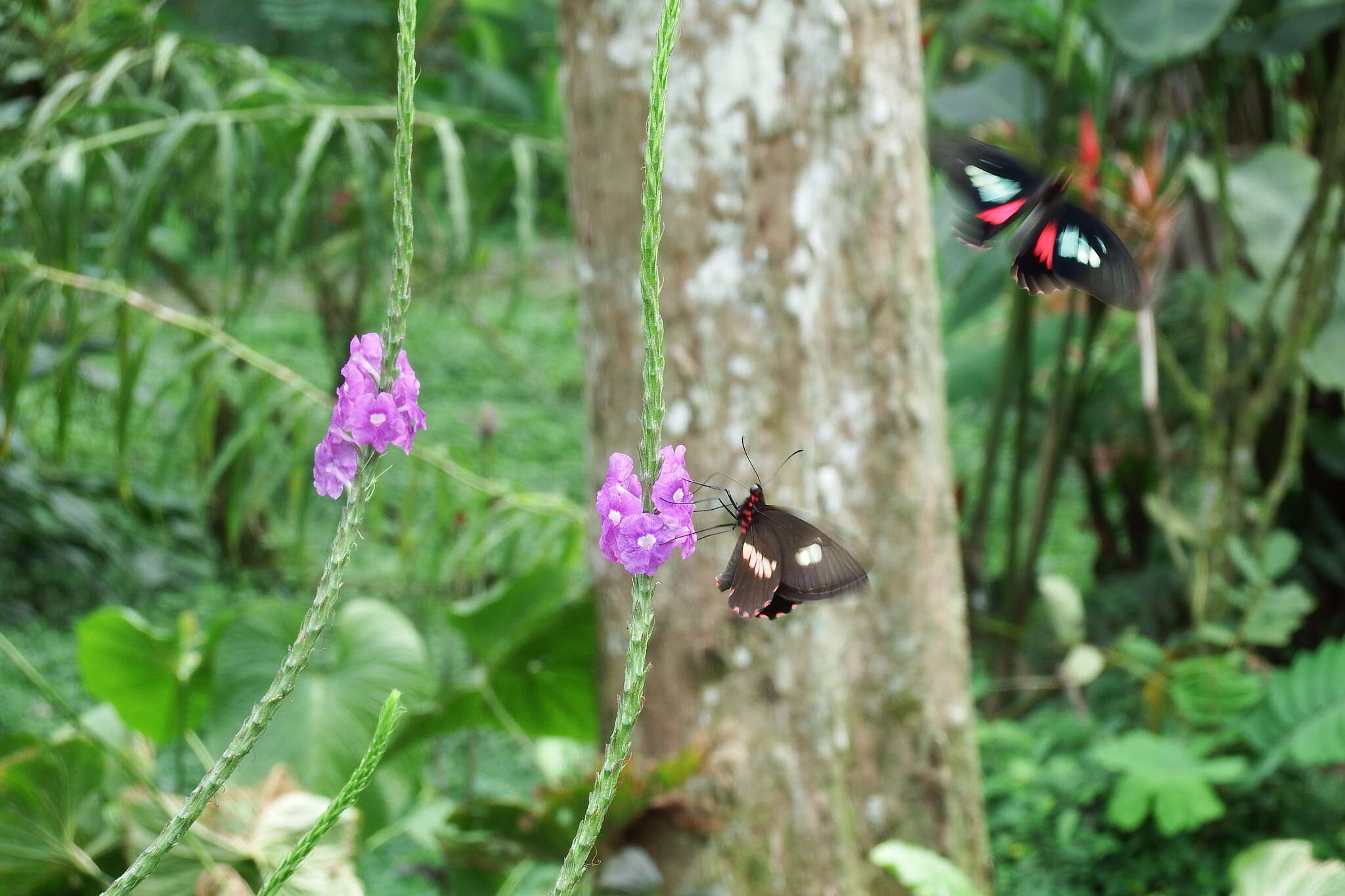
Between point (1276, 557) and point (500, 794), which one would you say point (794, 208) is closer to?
point (1276, 557)

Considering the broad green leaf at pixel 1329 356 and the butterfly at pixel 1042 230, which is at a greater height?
the broad green leaf at pixel 1329 356

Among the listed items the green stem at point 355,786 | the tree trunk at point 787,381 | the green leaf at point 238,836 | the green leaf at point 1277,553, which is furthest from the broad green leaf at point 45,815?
the green leaf at point 1277,553

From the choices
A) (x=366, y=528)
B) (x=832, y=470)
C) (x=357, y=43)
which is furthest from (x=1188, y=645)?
(x=357, y=43)

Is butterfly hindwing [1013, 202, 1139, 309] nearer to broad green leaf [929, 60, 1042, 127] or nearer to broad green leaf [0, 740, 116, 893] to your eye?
broad green leaf [0, 740, 116, 893]

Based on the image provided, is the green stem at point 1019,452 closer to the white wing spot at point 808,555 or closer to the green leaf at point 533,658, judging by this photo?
the green leaf at point 533,658

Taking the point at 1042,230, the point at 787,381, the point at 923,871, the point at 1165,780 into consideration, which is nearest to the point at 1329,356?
the point at 1165,780

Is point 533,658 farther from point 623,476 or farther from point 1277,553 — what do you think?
point 623,476
